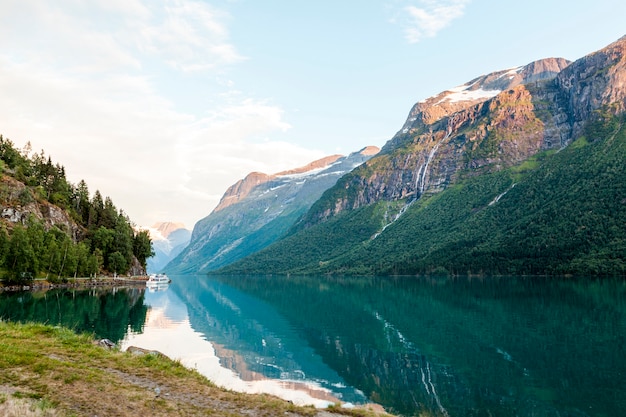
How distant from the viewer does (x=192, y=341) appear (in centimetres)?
4816

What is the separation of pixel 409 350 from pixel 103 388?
97.9 ft

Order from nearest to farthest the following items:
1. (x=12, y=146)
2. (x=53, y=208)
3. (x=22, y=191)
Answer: (x=22, y=191) < (x=53, y=208) < (x=12, y=146)

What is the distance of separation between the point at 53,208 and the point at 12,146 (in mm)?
26921

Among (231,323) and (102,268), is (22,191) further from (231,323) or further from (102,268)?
(231,323)

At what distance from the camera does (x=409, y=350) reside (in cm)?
4038

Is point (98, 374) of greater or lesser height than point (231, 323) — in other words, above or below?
above

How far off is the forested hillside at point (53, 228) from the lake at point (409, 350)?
3273 centimetres

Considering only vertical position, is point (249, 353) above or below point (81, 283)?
below

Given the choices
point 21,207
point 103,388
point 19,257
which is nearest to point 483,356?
point 103,388

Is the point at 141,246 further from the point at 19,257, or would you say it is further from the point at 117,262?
the point at 19,257

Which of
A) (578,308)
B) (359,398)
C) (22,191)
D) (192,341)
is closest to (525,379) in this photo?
(359,398)

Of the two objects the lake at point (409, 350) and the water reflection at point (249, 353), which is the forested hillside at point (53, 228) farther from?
the water reflection at point (249, 353)

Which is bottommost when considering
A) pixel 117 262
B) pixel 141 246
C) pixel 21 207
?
pixel 117 262

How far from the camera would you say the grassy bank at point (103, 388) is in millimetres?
14344
